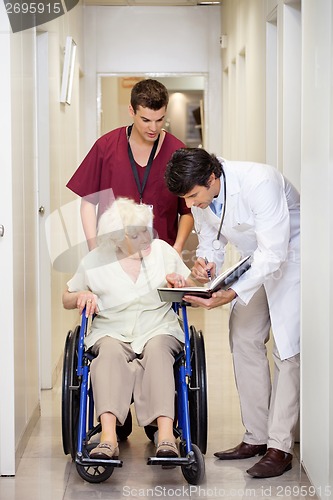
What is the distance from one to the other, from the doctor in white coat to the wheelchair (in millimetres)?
191

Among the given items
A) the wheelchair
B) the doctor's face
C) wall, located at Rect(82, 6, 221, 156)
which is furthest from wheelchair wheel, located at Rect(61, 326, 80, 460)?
wall, located at Rect(82, 6, 221, 156)

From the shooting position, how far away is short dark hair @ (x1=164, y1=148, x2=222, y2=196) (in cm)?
301

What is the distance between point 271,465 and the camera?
3197 mm

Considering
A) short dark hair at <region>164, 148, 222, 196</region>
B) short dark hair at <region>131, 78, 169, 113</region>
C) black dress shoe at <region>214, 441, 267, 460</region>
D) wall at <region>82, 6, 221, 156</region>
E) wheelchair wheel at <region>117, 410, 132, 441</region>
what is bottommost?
black dress shoe at <region>214, 441, 267, 460</region>

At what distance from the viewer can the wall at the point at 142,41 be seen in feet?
14.7

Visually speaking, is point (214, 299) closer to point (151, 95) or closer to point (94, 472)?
point (94, 472)

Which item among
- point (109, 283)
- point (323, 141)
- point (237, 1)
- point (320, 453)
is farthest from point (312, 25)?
point (237, 1)

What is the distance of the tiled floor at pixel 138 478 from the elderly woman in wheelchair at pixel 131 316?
8.1 inches

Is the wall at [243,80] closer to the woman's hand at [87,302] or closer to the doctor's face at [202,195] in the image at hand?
the doctor's face at [202,195]

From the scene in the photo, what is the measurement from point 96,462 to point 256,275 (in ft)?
2.53

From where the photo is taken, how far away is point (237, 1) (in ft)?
15.1

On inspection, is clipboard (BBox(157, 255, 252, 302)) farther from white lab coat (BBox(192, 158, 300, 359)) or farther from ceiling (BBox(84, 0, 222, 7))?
ceiling (BBox(84, 0, 222, 7))

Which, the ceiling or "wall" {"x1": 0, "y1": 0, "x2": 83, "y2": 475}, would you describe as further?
the ceiling

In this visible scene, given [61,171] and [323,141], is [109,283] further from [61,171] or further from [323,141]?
[61,171]
